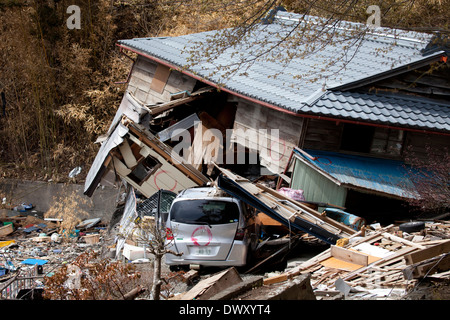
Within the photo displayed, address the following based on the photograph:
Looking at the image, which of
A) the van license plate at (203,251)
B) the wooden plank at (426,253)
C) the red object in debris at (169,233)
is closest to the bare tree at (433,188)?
the wooden plank at (426,253)

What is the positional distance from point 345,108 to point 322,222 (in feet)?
10.5

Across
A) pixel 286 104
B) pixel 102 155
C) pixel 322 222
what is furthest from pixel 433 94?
pixel 102 155

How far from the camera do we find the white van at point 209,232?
8.98 metres

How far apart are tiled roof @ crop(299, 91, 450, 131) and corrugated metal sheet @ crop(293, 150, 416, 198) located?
1.21m

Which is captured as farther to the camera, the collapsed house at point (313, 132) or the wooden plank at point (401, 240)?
the collapsed house at point (313, 132)

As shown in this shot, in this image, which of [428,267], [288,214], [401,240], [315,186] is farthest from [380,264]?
[315,186]

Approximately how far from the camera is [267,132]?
1364 centimetres

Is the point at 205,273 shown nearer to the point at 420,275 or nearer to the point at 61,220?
the point at 420,275

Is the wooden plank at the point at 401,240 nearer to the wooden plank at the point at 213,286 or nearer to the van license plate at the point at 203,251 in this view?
the van license plate at the point at 203,251

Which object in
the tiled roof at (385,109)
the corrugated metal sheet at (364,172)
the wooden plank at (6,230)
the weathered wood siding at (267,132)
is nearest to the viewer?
the corrugated metal sheet at (364,172)

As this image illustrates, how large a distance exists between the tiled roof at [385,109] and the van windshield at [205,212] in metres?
3.58

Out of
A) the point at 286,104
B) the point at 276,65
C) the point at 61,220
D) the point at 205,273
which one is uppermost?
the point at 276,65
